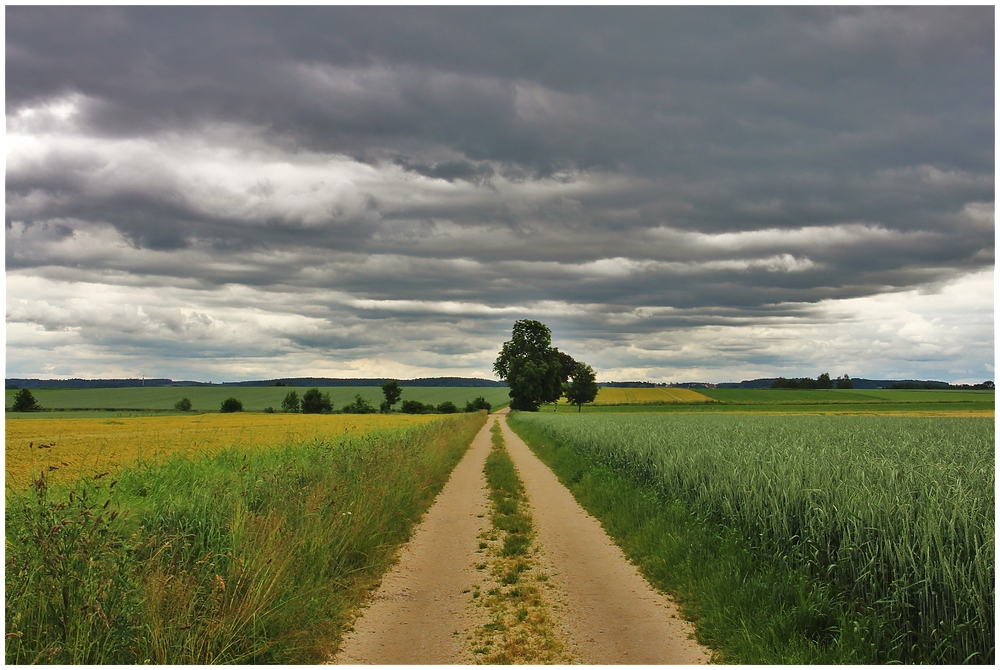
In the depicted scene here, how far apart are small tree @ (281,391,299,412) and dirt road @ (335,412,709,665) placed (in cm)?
11765

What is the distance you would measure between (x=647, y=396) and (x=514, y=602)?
13160 cm

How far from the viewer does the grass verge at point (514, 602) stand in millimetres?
5887

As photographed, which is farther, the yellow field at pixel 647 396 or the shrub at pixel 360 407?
the yellow field at pixel 647 396

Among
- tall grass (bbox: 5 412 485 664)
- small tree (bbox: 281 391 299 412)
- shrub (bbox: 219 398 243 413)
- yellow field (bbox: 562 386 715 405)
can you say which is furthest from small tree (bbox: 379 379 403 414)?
tall grass (bbox: 5 412 485 664)

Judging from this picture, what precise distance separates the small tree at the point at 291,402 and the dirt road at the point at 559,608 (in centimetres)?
11765

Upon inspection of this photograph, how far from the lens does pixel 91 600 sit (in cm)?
478

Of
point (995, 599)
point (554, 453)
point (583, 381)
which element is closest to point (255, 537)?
point (995, 599)

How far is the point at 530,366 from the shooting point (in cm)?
8300

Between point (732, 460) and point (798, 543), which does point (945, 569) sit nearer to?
point (798, 543)

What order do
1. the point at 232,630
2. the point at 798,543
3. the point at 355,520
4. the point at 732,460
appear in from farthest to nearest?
1. the point at 732,460
2. the point at 355,520
3. the point at 798,543
4. the point at 232,630

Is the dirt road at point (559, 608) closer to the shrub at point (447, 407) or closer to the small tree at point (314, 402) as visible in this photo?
the small tree at point (314, 402)

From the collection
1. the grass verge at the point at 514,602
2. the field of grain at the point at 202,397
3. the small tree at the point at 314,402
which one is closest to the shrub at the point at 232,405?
the field of grain at the point at 202,397

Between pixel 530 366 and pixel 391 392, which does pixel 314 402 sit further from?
pixel 530 366

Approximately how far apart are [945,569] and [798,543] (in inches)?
95.0
